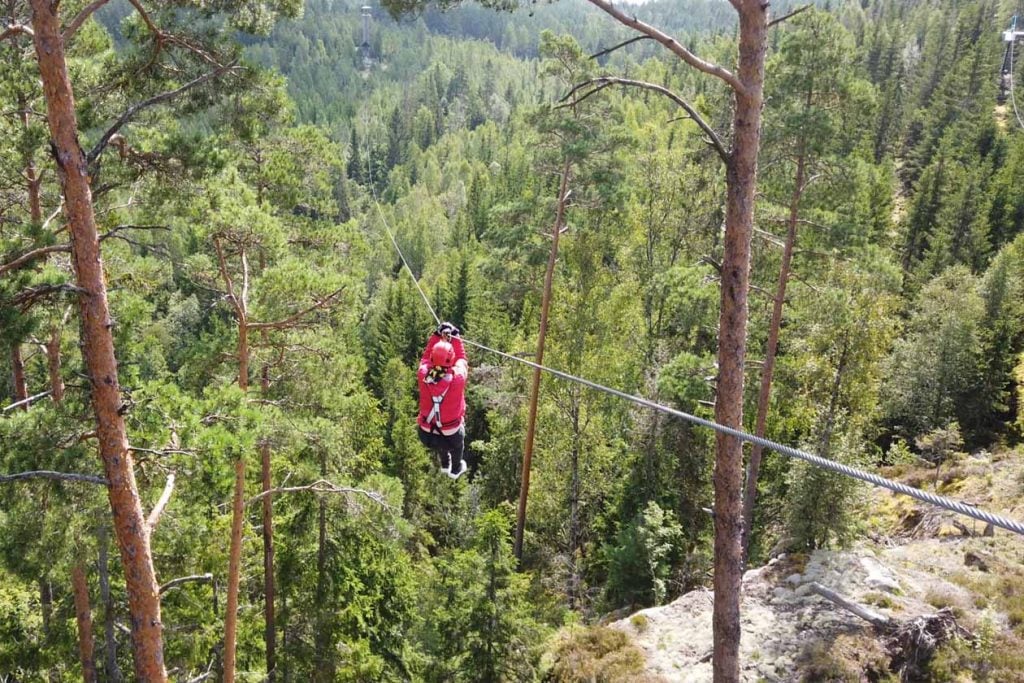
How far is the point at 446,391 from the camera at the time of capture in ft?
23.1

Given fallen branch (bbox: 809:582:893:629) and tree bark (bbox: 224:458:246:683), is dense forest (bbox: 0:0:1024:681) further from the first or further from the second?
fallen branch (bbox: 809:582:893:629)

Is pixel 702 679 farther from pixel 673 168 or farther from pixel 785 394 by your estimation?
pixel 673 168

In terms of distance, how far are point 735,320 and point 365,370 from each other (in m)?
14.0

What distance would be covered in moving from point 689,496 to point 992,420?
47.0 feet

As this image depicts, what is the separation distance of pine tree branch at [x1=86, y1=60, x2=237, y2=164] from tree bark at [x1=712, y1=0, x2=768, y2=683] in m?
4.69

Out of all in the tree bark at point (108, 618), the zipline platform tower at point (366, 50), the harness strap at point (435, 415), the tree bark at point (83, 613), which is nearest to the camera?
the harness strap at point (435, 415)

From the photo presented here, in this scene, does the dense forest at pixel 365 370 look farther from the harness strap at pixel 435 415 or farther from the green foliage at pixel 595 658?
the harness strap at pixel 435 415

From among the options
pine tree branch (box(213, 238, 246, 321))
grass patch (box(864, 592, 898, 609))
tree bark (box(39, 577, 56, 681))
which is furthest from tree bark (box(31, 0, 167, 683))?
tree bark (box(39, 577, 56, 681))

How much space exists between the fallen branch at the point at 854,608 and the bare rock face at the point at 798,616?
0.24ft

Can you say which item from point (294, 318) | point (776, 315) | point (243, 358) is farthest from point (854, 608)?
point (243, 358)

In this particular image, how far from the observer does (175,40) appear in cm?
639

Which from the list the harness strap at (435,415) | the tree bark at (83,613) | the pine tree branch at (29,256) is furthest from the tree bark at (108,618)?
the pine tree branch at (29,256)

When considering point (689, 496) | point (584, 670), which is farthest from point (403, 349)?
point (584, 670)

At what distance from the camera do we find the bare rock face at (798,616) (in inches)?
349
